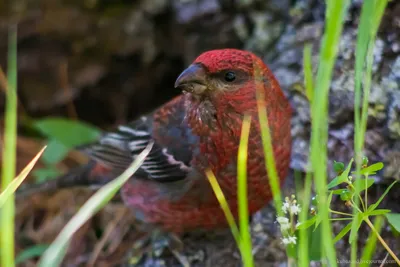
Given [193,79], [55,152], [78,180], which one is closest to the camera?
[193,79]

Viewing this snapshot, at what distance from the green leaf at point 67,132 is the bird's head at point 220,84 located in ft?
4.24

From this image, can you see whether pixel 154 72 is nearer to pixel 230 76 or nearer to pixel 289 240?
pixel 230 76

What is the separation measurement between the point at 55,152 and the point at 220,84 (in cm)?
141

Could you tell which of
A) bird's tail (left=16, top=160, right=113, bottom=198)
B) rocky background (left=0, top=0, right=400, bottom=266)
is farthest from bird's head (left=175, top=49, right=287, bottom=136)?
bird's tail (left=16, top=160, right=113, bottom=198)

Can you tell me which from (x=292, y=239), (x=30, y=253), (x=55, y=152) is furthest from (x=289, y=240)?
(x=55, y=152)

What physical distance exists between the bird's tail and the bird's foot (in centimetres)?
35

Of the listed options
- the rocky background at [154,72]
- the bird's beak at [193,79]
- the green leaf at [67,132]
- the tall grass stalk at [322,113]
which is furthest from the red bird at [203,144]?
the tall grass stalk at [322,113]

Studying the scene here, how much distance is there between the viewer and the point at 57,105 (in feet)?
13.4

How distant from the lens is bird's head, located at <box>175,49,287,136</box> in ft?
7.66

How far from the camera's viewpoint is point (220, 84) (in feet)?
7.79

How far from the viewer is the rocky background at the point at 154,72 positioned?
2.63 m

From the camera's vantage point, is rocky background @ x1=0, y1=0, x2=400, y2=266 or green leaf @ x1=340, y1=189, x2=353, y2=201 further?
rocky background @ x1=0, y1=0, x2=400, y2=266

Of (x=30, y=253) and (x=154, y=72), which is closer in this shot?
(x=30, y=253)

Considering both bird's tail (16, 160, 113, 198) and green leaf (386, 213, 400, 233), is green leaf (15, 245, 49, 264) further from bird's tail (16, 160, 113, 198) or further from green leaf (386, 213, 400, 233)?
green leaf (386, 213, 400, 233)
